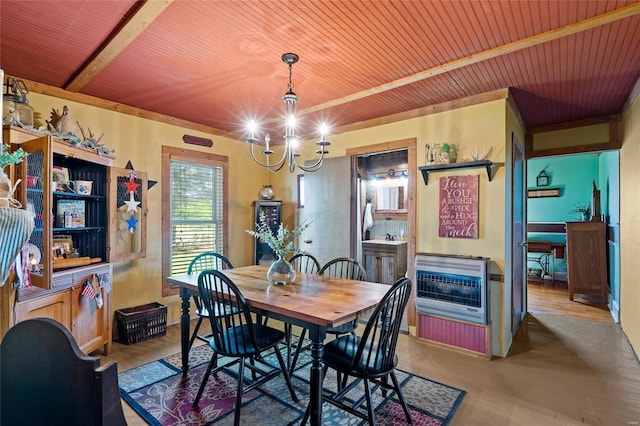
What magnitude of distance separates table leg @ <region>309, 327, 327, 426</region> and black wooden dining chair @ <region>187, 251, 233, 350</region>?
1.03 metres

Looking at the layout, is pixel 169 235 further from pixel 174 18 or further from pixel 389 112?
pixel 389 112

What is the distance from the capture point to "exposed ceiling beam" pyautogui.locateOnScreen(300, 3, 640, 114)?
6.50ft

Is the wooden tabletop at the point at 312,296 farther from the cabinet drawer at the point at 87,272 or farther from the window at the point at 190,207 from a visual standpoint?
the window at the point at 190,207

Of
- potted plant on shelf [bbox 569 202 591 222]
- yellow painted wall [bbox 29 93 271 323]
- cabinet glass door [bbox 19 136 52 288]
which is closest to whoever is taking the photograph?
cabinet glass door [bbox 19 136 52 288]

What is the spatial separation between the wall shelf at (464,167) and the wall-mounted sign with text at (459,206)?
0.37 feet

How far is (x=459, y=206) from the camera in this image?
11.3ft

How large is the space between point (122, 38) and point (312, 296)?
2.21m

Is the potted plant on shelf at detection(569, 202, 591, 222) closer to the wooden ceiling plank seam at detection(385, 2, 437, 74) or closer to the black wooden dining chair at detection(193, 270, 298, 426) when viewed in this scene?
the wooden ceiling plank seam at detection(385, 2, 437, 74)

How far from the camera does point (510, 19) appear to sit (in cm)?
204

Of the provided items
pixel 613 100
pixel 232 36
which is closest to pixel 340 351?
pixel 232 36

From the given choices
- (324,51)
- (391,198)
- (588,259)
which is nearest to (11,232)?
(324,51)

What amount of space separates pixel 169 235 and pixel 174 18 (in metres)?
2.70

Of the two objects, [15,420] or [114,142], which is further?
[114,142]

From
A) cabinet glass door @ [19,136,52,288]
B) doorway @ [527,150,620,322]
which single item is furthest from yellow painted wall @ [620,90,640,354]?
cabinet glass door @ [19,136,52,288]
